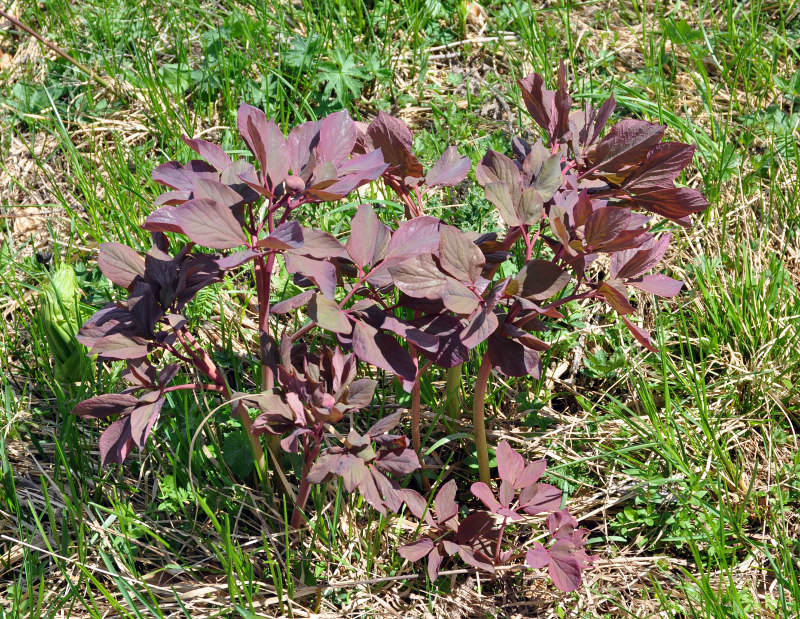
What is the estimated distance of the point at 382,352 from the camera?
1.48 m

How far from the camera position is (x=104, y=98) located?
3.03 meters

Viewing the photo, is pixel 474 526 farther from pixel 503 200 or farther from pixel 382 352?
pixel 503 200

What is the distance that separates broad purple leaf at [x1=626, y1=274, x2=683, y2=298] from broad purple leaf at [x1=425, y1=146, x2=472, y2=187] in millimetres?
439

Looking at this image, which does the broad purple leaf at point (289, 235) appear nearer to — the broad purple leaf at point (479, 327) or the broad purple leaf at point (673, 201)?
the broad purple leaf at point (479, 327)

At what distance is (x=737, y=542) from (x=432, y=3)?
229 cm

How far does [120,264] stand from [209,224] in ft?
1.11

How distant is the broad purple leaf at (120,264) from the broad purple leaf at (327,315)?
0.44 metres

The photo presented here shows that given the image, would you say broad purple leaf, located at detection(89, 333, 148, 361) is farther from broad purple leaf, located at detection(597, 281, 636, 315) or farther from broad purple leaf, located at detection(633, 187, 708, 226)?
broad purple leaf, located at detection(633, 187, 708, 226)

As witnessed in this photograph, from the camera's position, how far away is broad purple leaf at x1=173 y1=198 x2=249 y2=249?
1.33 metres

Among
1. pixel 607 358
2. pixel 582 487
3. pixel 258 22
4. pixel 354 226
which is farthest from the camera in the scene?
pixel 258 22

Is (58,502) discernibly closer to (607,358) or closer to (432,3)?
(607,358)

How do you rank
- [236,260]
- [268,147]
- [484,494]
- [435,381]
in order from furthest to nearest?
[435,381] → [484,494] → [268,147] → [236,260]

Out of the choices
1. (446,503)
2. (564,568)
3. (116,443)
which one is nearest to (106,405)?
(116,443)

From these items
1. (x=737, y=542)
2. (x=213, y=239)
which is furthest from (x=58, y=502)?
(x=737, y=542)
